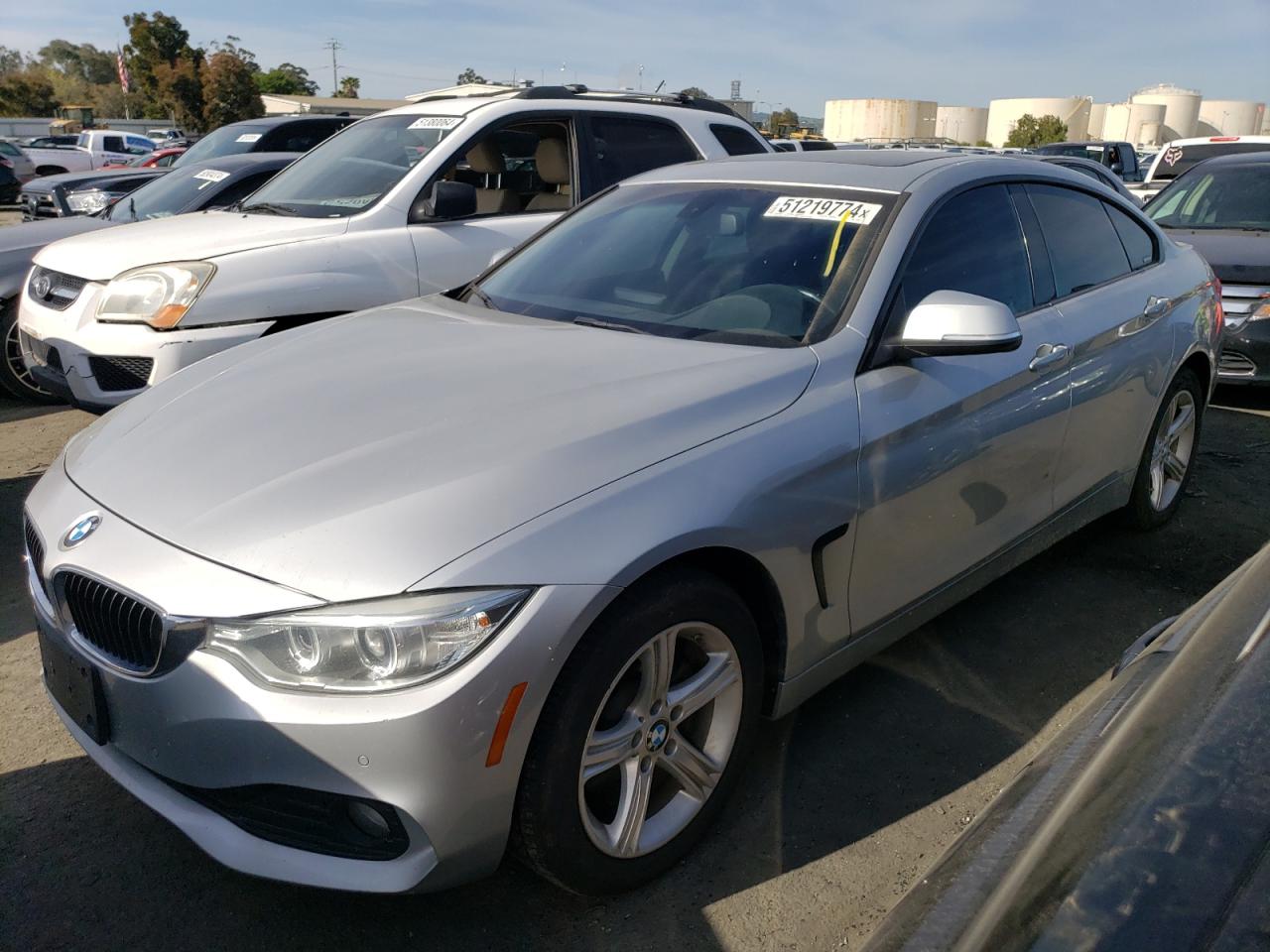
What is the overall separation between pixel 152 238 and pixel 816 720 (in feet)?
14.0

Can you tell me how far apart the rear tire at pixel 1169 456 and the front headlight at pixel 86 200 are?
10.4 m

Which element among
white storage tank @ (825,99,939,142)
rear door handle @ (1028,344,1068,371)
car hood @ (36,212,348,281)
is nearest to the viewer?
rear door handle @ (1028,344,1068,371)

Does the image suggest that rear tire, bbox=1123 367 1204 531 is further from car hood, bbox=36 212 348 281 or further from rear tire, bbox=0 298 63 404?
rear tire, bbox=0 298 63 404

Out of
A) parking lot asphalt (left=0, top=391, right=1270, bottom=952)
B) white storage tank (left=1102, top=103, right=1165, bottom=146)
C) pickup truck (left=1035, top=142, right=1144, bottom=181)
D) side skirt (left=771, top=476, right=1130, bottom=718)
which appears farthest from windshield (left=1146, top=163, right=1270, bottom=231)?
white storage tank (left=1102, top=103, right=1165, bottom=146)

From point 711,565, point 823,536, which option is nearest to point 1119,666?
point 823,536

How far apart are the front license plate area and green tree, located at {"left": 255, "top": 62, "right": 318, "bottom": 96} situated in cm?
8445

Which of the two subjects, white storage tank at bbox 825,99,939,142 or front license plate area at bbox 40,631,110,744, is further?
white storage tank at bbox 825,99,939,142

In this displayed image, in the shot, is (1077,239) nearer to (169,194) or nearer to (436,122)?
(436,122)

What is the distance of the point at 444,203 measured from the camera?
5.46m

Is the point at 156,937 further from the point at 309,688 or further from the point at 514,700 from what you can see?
the point at 514,700

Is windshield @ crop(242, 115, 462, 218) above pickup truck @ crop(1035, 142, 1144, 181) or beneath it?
above

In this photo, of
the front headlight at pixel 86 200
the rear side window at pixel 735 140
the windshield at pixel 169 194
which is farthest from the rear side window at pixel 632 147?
the front headlight at pixel 86 200

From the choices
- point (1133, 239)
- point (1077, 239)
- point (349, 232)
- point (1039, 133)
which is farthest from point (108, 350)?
point (1039, 133)

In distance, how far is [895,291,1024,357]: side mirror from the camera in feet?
9.06
